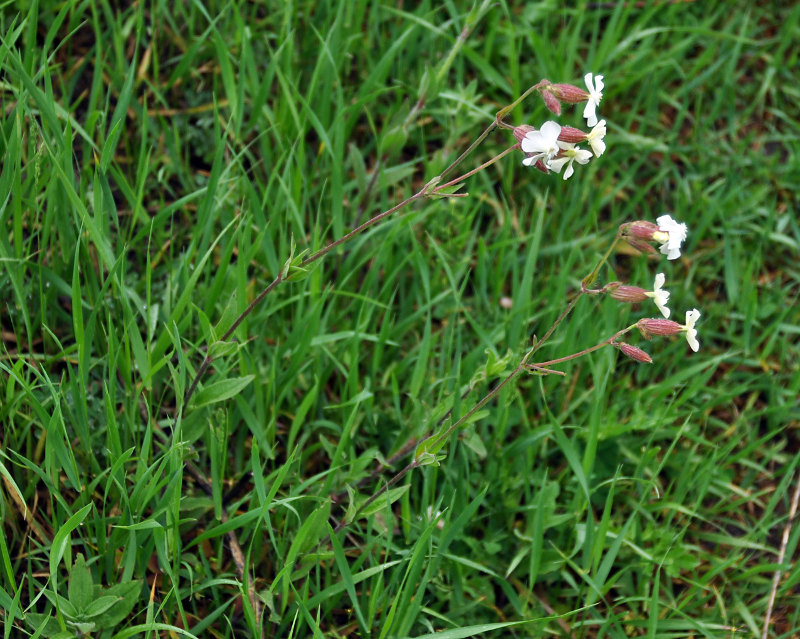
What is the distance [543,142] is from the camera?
4.77 ft

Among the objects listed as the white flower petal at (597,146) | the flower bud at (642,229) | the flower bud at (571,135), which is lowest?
the flower bud at (642,229)

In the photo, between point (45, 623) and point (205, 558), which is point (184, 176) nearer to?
point (205, 558)

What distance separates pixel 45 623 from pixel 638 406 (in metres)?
1.45

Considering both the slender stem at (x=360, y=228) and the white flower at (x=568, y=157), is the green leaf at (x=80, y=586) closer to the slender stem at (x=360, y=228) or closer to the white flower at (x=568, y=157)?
the slender stem at (x=360, y=228)

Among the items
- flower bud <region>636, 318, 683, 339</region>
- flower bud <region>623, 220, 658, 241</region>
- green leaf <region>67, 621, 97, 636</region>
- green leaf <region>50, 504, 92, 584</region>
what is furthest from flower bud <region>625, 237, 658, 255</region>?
green leaf <region>67, 621, 97, 636</region>

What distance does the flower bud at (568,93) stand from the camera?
5.14 ft

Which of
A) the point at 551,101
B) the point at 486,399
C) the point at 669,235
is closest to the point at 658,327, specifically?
the point at 669,235

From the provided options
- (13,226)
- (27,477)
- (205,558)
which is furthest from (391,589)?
(13,226)

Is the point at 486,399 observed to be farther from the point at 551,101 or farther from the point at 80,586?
the point at 80,586

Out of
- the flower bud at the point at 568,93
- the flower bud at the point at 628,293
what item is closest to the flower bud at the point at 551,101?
→ the flower bud at the point at 568,93

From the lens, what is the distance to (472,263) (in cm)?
236

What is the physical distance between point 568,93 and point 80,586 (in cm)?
129

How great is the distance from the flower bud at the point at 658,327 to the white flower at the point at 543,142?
368mm

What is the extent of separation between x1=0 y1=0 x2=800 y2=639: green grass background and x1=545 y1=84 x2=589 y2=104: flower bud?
0.56 metres
